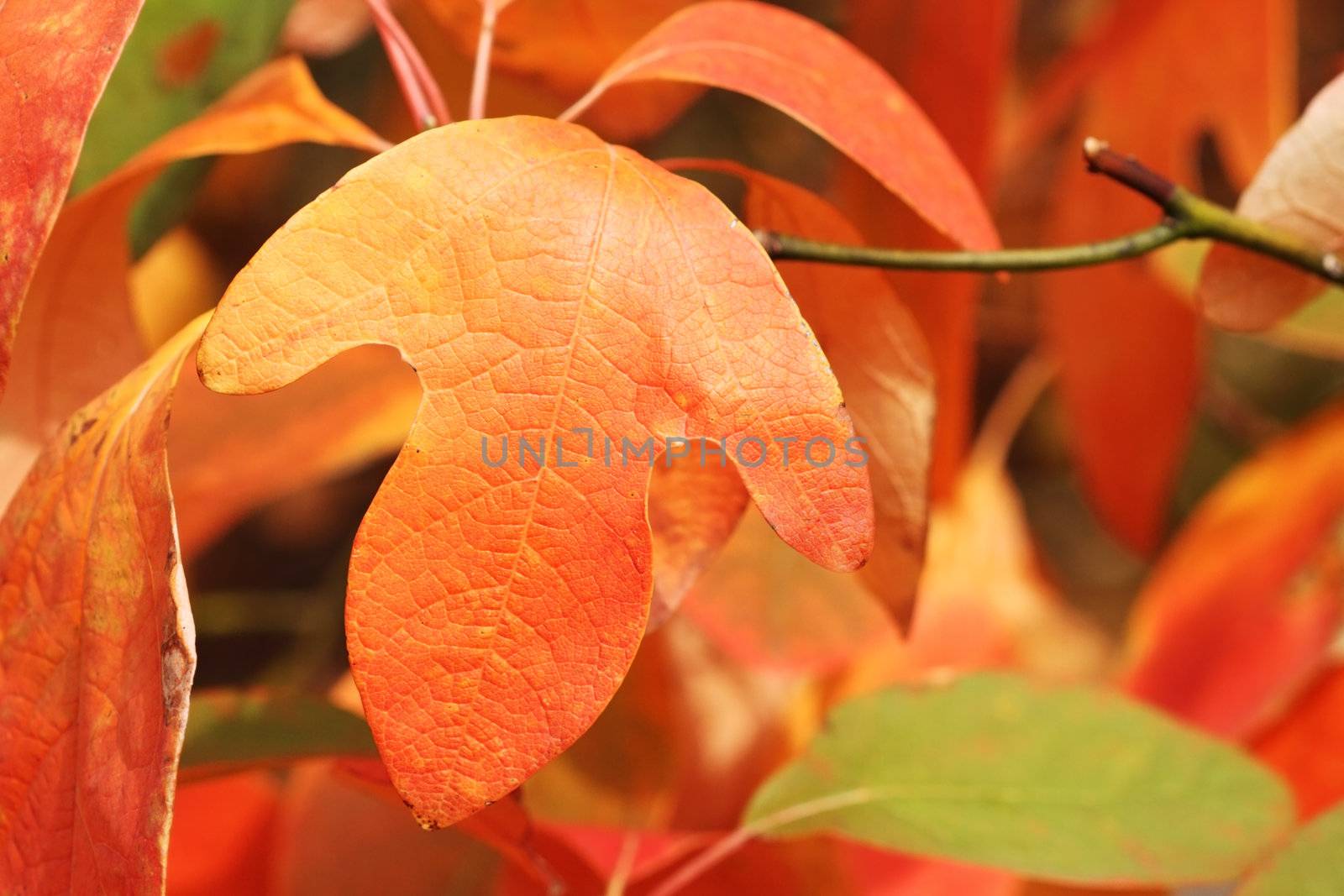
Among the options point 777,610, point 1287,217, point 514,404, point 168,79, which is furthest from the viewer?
point 777,610

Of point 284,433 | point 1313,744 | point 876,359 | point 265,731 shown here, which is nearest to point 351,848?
point 265,731

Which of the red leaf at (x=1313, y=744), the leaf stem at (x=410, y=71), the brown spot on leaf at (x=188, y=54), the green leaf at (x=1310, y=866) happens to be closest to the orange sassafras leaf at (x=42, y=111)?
the leaf stem at (x=410, y=71)

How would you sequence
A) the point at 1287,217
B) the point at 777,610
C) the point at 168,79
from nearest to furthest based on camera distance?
1. the point at 1287,217
2. the point at 168,79
3. the point at 777,610

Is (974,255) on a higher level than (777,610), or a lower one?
higher

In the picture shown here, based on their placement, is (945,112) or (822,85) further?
(945,112)

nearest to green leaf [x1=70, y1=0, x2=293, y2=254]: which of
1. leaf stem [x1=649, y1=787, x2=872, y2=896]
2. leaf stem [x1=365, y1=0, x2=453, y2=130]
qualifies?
leaf stem [x1=365, y1=0, x2=453, y2=130]

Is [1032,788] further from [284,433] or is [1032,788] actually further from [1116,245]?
[284,433]

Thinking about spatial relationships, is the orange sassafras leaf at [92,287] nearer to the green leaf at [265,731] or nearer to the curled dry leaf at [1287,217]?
the green leaf at [265,731]
